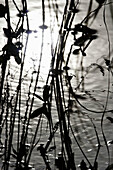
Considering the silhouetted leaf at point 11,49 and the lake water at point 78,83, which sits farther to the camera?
the lake water at point 78,83

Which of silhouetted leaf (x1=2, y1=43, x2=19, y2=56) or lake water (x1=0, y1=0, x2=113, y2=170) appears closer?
silhouetted leaf (x1=2, y1=43, x2=19, y2=56)

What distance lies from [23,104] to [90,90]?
44cm

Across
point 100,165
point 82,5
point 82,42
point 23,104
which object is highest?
point 82,5

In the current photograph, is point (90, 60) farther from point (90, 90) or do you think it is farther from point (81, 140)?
point (81, 140)

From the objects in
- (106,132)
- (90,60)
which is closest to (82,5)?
(90,60)

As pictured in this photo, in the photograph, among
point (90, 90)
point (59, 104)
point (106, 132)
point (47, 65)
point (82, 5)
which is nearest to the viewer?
point (59, 104)

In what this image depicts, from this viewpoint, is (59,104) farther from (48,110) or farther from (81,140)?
(81,140)

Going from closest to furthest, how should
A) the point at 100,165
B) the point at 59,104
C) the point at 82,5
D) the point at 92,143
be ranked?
the point at 59,104
the point at 100,165
the point at 92,143
the point at 82,5

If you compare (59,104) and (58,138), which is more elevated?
(59,104)

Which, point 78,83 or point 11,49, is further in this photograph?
point 78,83

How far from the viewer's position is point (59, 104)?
1.14 m

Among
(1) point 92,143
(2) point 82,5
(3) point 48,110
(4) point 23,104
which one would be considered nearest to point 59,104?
(3) point 48,110

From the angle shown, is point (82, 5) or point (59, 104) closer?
point (59, 104)

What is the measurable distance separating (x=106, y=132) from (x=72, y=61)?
933mm
